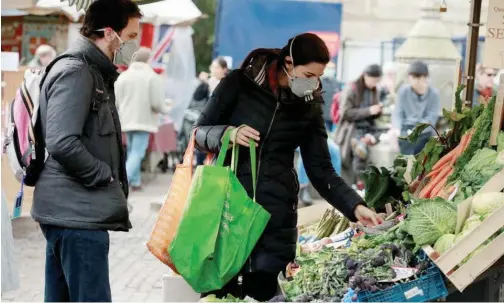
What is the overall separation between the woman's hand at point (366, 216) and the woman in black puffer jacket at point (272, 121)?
34cm

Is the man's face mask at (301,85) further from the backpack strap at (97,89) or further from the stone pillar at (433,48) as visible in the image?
the stone pillar at (433,48)

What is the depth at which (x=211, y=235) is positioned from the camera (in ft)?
16.1

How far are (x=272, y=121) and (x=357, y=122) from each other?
9.56 meters

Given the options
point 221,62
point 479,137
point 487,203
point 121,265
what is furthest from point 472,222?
point 221,62

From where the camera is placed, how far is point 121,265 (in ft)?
32.3

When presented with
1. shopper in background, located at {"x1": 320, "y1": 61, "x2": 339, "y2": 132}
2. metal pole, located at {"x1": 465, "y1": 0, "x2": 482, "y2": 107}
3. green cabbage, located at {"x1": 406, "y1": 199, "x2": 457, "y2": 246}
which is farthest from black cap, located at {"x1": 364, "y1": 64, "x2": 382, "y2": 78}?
green cabbage, located at {"x1": 406, "y1": 199, "x2": 457, "y2": 246}

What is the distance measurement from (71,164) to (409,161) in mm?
2719

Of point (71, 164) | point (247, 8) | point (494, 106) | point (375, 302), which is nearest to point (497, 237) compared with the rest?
point (375, 302)

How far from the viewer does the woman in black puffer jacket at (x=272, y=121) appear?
502 centimetres

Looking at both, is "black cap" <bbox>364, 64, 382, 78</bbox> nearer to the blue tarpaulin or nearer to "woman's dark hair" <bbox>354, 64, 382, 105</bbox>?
"woman's dark hair" <bbox>354, 64, 382, 105</bbox>

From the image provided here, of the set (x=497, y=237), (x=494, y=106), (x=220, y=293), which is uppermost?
(x=494, y=106)

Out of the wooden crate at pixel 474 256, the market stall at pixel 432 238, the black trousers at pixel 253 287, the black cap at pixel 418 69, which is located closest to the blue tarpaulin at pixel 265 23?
the black cap at pixel 418 69

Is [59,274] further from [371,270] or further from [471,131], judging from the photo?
[471,131]

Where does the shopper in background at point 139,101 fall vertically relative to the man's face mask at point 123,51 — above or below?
below
